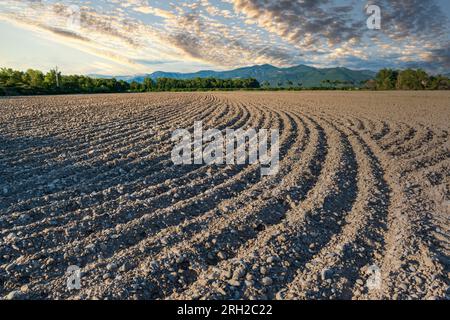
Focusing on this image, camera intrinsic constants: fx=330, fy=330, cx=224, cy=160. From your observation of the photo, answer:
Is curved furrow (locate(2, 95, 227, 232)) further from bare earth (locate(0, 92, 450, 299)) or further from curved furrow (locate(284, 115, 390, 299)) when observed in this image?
curved furrow (locate(284, 115, 390, 299))

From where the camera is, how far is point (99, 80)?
97.0 meters

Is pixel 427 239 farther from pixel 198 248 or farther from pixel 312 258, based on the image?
pixel 198 248

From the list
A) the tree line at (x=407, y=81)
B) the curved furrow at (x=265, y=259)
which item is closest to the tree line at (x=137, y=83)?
the tree line at (x=407, y=81)

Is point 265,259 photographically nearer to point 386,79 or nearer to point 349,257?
point 349,257

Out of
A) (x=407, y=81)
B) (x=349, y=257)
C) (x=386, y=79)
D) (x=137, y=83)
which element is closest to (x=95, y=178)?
(x=349, y=257)

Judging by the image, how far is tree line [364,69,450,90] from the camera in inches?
3888

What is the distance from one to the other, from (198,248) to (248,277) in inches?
38.8

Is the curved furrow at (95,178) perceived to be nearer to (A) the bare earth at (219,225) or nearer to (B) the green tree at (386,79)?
(A) the bare earth at (219,225)

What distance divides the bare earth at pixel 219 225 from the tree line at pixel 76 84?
49045 mm

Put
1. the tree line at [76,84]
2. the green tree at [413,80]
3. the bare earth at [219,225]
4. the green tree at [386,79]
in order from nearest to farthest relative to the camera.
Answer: the bare earth at [219,225] → the tree line at [76,84] → the green tree at [413,80] → the green tree at [386,79]

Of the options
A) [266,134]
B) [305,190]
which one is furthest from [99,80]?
[305,190]

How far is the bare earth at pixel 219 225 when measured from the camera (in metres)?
4.07

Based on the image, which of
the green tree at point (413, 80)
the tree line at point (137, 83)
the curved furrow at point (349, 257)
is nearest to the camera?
the curved furrow at point (349, 257)

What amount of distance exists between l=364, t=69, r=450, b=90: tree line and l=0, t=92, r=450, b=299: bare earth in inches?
4209
